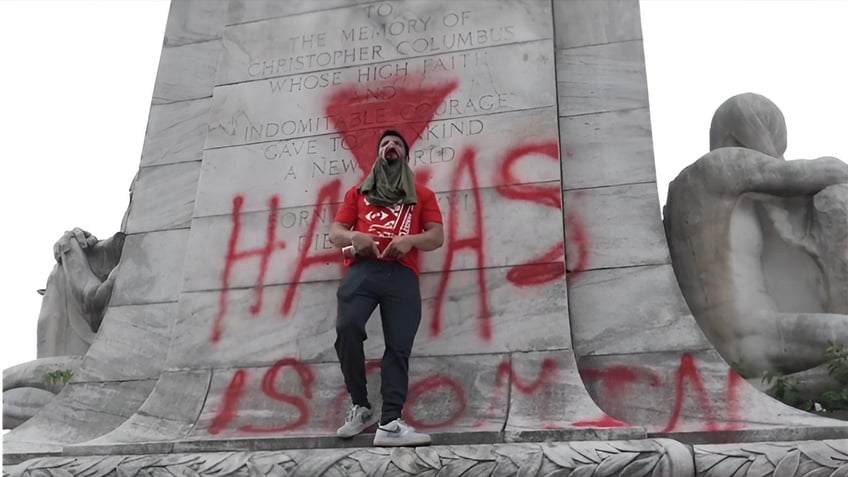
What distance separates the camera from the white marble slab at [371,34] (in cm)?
848

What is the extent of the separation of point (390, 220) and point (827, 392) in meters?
3.70

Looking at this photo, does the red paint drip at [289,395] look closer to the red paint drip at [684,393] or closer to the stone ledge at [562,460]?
the stone ledge at [562,460]

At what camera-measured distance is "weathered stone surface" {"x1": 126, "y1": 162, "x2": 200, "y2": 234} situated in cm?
911

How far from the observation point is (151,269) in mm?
8930

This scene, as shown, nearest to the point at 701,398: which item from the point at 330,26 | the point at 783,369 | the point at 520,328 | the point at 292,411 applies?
the point at 783,369

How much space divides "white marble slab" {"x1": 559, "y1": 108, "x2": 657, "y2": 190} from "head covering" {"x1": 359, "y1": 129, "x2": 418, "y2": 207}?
181 centimetres

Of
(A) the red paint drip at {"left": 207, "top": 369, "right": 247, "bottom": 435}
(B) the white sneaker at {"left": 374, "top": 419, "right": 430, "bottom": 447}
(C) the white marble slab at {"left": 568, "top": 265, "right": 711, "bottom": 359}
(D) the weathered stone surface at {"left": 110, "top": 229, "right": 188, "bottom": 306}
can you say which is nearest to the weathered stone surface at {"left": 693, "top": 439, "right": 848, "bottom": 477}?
(C) the white marble slab at {"left": 568, "top": 265, "right": 711, "bottom": 359}

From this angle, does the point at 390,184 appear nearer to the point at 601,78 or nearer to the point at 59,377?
the point at 601,78

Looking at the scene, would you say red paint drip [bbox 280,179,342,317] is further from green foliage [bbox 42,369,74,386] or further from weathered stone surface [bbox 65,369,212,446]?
green foliage [bbox 42,369,74,386]

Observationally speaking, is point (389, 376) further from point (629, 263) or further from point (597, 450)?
point (629, 263)

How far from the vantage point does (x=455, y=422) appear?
6852 millimetres

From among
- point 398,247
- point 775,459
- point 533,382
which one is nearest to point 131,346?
point 398,247

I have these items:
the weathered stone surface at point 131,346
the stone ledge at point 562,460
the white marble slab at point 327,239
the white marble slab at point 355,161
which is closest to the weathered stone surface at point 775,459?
the stone ledge at point 562,460

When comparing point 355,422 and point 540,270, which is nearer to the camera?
point 355,422
